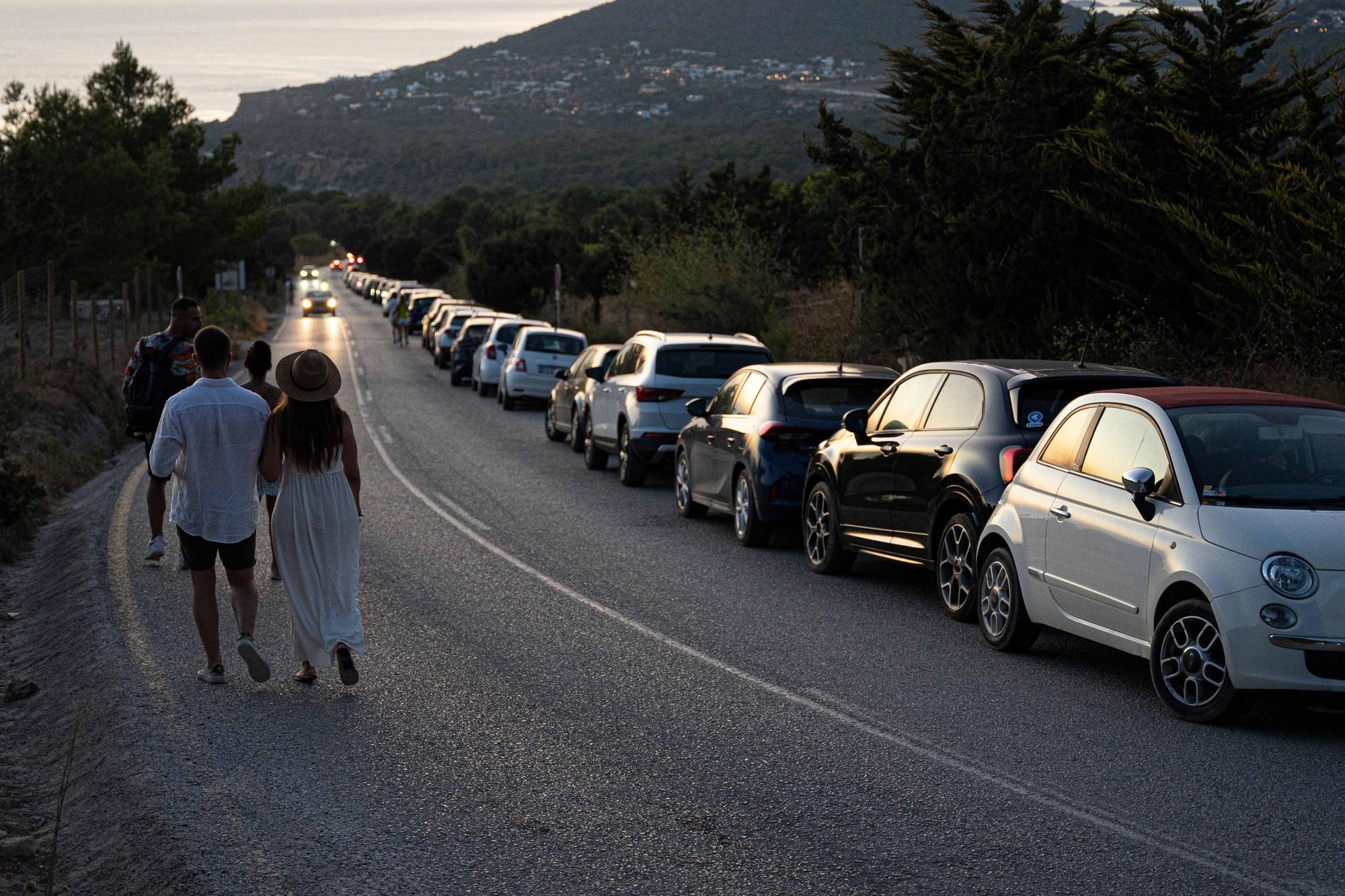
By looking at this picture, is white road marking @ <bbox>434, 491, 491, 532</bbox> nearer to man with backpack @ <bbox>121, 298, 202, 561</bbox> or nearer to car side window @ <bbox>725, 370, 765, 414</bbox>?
car side window @ <bbox>725, 370, 765, 414</bbox>

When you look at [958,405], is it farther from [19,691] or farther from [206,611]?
[19,691]

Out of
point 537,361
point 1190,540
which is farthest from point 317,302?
point 1190,540

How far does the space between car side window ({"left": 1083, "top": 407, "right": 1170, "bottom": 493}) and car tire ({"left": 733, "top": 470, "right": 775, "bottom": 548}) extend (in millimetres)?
5028

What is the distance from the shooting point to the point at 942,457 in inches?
425

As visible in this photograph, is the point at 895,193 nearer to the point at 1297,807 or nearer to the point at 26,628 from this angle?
the point at 26,628

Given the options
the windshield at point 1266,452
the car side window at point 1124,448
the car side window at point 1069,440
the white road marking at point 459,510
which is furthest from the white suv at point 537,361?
the windshield at point 1266,452

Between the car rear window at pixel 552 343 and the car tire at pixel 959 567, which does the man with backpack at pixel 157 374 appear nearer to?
the car tire at pixel 959 567

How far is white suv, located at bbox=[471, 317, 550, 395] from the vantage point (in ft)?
110

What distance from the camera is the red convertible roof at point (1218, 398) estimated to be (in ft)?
28.0

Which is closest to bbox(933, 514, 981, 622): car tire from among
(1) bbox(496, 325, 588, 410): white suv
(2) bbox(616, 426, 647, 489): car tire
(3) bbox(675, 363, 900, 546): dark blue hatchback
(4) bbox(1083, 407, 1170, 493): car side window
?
(4) bbox(1083, 407, 1170, 493): car side window

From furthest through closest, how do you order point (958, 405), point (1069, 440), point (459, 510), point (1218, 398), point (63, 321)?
point (63, 321) → point (459, 510) → point (958, 405) → point (1069, 440) → point (1218, 398)

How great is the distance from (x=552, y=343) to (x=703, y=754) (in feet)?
76.1

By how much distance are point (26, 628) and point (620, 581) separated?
13.3 feet

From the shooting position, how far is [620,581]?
39.1 ft
